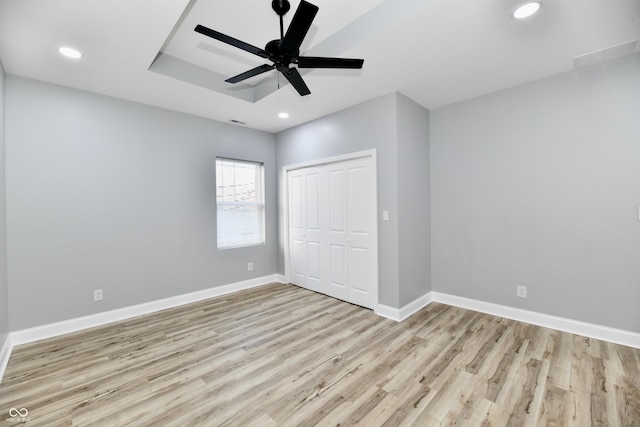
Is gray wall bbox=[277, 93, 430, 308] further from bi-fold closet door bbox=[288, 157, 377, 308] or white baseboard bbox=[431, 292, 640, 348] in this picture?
white baseboard bbox=[431, 292, 640, 348]

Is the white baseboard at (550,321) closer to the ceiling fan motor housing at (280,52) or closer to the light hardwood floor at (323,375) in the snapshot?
the light hardwood floor at (323,375)

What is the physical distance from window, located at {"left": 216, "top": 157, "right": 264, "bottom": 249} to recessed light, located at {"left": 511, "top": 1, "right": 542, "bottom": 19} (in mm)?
3842

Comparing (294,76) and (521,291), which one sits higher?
(294,76)

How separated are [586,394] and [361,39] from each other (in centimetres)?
318

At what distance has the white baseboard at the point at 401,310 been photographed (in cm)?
324

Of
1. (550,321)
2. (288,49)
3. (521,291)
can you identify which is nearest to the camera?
(288,49)

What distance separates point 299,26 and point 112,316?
3.71m

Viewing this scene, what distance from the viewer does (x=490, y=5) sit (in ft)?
6.16

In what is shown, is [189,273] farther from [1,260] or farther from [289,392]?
[289,392]

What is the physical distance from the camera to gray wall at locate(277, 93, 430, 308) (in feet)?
10.7

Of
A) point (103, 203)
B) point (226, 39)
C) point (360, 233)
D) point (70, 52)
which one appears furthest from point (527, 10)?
point (103, 203)

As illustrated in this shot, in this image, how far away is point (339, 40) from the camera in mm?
2438

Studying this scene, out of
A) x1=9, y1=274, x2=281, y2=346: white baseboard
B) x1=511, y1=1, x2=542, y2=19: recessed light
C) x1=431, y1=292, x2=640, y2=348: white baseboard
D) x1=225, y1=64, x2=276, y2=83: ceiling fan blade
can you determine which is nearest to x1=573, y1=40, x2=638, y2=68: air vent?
x1=511, y1=1, x2=542, y2=19: recessed light

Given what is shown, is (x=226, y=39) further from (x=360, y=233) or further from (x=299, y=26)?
(x=360, y=233)
